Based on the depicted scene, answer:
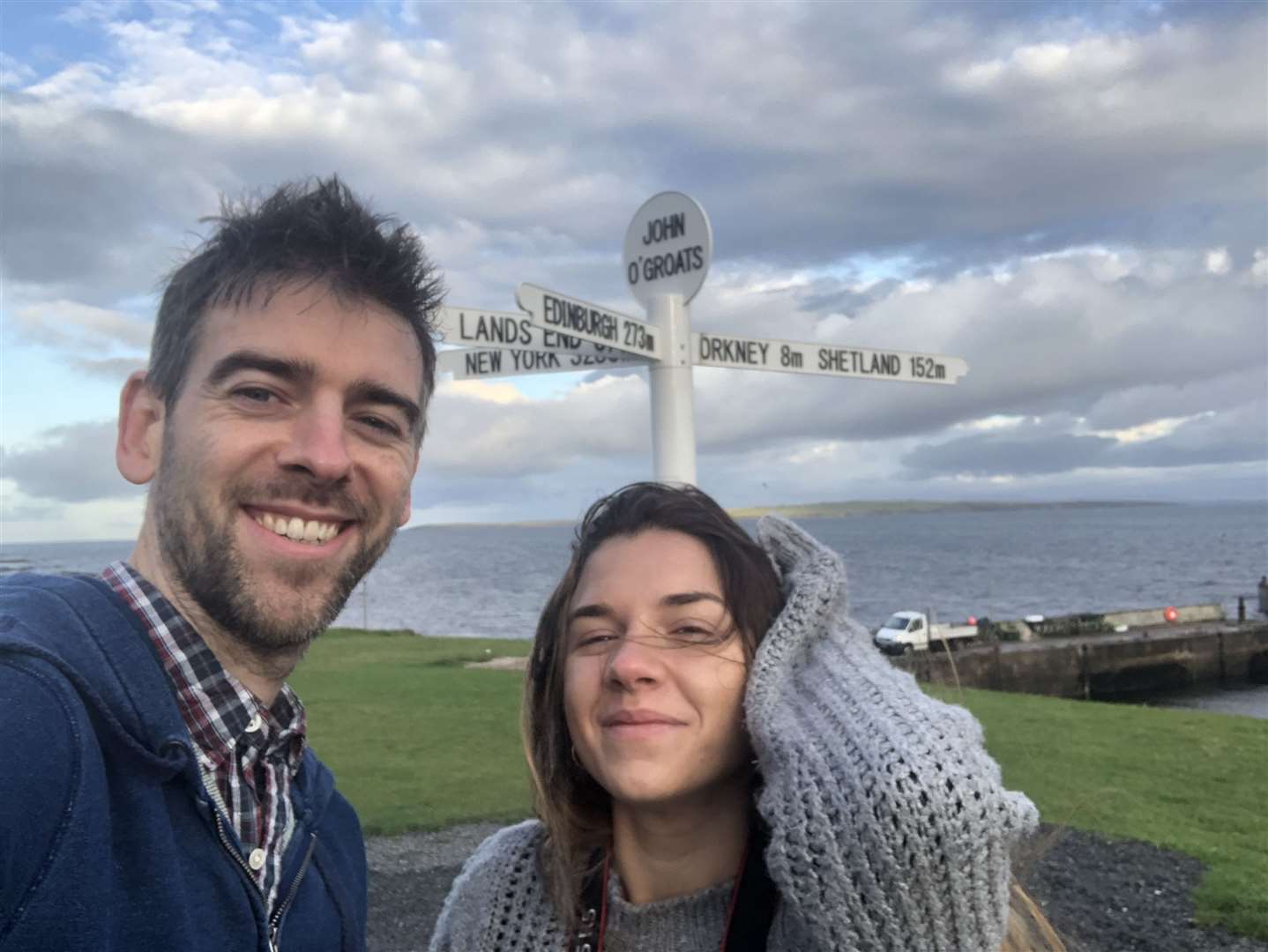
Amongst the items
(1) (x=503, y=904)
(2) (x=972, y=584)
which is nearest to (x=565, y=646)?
(1) (x=503, y=904)

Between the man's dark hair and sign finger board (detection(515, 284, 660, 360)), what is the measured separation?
8.47 ft

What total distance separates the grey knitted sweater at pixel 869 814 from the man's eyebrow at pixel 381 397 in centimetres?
98

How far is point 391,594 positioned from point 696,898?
8402cm

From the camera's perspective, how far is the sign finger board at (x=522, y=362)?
6043mm

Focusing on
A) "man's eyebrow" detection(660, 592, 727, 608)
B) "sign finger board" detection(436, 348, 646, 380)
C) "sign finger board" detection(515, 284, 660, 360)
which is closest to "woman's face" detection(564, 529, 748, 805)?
"man's eyebrow" detection(660, 592, 727, 608)

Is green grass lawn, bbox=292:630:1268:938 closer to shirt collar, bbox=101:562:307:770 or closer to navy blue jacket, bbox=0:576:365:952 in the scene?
shirt collar, bbox=101:562:307:770

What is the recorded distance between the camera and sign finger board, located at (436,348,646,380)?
6043mm

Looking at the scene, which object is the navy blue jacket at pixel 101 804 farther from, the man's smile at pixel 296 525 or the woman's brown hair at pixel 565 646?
the woman's brown hair at pixel 565 646

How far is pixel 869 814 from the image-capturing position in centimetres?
163

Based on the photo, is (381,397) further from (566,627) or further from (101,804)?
(101,804)

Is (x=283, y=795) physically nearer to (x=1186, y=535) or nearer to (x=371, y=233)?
(x=371, y=233)

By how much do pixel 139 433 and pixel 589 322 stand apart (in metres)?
3.43

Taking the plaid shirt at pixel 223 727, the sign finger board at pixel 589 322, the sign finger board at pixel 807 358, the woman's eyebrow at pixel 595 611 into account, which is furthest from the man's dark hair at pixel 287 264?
the sign finger board at pixel 807 358

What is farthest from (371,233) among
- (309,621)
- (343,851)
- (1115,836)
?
(1115,836)
